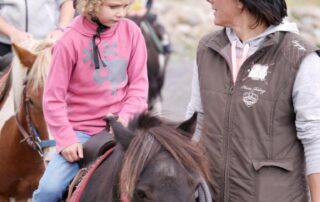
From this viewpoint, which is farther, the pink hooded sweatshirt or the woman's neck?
the pink hooded sweatshirt

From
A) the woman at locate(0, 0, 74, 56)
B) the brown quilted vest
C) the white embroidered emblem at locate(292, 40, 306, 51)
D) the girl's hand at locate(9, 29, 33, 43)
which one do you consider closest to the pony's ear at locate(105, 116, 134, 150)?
the brown quilted vest

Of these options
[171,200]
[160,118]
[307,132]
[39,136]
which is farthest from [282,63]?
[39,136]

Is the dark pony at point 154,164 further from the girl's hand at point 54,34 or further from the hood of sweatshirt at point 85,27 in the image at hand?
the girl's hand at point 54,34

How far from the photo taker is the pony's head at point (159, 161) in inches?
133

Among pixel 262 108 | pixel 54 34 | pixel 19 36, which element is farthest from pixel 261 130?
pixel 19 36

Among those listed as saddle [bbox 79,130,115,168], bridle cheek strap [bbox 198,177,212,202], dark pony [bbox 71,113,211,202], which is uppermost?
dark pony [bbox 71,113,211,202]

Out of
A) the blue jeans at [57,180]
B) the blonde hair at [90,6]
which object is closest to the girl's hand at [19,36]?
the blonde hair at [90,6]

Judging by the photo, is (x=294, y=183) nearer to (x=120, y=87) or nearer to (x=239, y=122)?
(x=239, y=122)

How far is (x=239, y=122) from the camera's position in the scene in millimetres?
3762

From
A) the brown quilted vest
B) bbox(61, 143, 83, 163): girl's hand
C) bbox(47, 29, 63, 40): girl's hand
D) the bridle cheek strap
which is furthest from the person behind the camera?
bbox(47, 29, 63, 40): girl's hand

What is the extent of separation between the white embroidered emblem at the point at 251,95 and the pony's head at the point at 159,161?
25cm

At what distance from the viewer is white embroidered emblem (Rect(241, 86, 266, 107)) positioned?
3711 mm

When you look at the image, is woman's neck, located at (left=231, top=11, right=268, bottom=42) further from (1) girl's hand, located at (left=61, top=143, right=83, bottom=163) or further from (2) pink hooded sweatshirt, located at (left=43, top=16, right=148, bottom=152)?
(1) girl's hand, located at (left=61, top=143, right=83, bottom=163)

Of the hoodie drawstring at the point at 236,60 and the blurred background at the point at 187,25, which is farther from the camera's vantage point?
the blurred background at the point at 187,25
